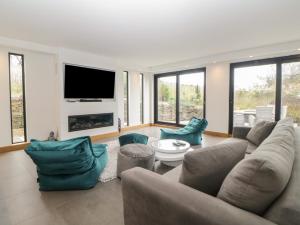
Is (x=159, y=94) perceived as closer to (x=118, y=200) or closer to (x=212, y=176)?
(x=118, y=200)

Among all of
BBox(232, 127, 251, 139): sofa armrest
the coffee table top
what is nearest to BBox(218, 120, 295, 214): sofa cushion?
the coffee table top

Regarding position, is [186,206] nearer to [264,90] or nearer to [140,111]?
[264,90]

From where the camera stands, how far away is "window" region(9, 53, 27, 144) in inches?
160

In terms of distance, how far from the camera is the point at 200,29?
333 cm

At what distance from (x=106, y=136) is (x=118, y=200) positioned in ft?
11.8

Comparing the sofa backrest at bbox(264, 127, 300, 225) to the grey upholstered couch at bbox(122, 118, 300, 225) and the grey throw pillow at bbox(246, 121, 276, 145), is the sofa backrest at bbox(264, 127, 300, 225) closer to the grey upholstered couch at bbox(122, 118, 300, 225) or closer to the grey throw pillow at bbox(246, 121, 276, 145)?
the grey upholstered couch at bbox(122, 118, 300, 225)

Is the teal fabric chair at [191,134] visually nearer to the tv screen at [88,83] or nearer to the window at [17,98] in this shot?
the tv screen at [88,83]

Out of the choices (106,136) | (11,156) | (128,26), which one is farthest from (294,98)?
(11,156)

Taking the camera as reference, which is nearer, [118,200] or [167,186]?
[167,186]

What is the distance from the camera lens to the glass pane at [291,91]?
432 centimetres

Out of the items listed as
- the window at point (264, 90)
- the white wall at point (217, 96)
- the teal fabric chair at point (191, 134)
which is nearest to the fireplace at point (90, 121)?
the teal fabric chair at point (191, 134)

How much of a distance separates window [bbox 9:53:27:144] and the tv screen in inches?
39.0

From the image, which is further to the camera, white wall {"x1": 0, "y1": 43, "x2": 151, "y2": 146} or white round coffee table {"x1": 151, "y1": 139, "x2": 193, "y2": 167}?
white wall {"x1": 0, "y1": 43, "x2": 151, "y2": 146}

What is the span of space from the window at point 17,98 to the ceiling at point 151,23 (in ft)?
2.18
